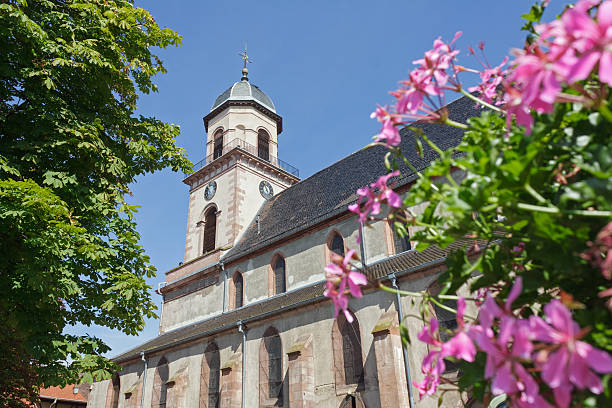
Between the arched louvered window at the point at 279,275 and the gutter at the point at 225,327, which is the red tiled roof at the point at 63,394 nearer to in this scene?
the gutter at the point at 225,327

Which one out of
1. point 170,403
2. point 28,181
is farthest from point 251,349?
point 28,181

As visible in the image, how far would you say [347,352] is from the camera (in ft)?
47.6

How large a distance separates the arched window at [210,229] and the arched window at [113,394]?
28.6 feet

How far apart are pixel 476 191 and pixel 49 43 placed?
30.0ft

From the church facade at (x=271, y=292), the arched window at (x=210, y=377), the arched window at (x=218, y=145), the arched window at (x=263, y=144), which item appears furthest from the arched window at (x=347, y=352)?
the arched window at (x=218, y=145)

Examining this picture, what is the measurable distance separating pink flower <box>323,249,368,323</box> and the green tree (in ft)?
21.7

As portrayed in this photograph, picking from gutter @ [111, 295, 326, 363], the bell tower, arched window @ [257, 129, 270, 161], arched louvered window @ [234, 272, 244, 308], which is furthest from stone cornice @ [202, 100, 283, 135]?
gutter @ [111, 295, 326, 363]

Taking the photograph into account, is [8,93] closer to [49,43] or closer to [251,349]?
[49,43]

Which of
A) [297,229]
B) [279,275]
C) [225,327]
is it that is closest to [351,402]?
[225,327]

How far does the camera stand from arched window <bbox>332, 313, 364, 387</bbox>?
14.1 metres

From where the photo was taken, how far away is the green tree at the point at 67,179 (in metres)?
7.32

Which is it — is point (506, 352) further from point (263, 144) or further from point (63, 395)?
point (63, 395)

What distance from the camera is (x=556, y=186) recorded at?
166 centimetres

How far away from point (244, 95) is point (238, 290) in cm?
1499
